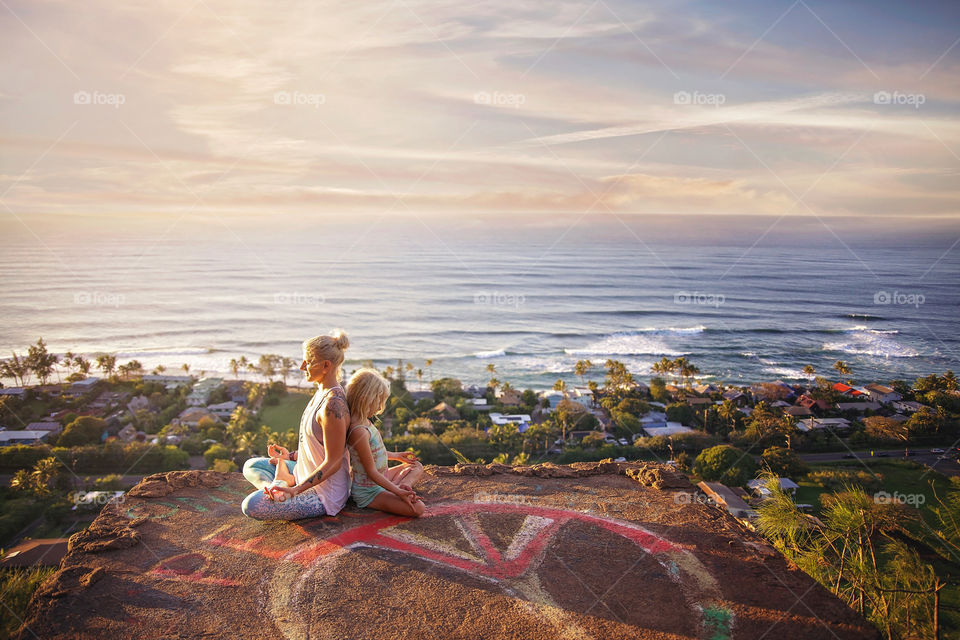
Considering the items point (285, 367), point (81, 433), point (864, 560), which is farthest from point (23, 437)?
point (864, 560)

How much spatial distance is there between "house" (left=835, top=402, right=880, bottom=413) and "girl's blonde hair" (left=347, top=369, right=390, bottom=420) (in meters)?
27.7

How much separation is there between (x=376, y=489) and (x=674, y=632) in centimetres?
318

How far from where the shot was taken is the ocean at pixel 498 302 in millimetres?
42156

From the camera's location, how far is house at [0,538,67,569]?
1132 centimetres

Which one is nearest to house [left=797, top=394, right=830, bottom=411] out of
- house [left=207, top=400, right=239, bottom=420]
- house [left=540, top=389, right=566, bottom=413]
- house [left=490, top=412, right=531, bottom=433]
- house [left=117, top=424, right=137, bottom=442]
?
house [left=540, top=389, right=566, bottom=413]

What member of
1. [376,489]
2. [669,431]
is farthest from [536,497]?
[669,431]

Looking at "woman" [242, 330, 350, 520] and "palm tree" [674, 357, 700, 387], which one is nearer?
"woman" [242, 330, 350, 520]

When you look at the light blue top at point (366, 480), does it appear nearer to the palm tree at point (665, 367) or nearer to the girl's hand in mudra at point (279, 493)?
the girl's hand in mudra at point (279, 493)

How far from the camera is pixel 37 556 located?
11883 mm

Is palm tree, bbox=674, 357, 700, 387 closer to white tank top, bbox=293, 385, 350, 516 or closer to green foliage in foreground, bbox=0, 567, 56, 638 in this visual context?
white tank top, bbox=293, 385, 350, 516

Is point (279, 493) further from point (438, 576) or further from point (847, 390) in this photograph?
point (847, 390)

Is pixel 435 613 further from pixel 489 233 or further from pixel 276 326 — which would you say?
pixel 489 233

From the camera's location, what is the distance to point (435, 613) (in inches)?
182

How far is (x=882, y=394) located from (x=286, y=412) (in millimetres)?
29444
